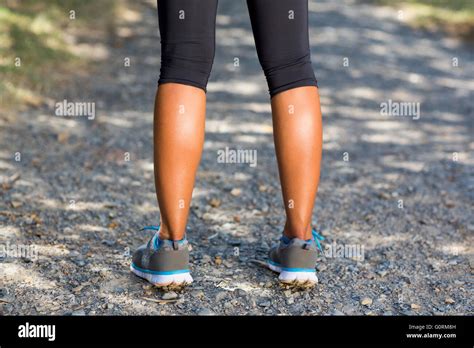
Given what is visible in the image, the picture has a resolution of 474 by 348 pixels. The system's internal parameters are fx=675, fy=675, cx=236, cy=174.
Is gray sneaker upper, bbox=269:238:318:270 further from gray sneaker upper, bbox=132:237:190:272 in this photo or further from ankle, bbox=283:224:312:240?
gray sneaker upper, bbox=132:237:190:272

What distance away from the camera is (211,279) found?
2768 millimetres

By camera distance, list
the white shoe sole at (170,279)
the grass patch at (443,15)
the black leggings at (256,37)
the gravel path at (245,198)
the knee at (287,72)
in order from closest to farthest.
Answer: the black leggings at (256,37) < the knee at (287,72) < the white shoe sole at (170,279) < the gravel path at (245,198) < the grass patch at (443,15)

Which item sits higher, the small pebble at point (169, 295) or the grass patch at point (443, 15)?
the grass patch at point (443, 15)

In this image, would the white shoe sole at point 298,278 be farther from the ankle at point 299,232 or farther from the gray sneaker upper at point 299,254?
the ankle at point 299,232

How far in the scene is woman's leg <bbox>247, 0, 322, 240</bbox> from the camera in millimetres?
2371

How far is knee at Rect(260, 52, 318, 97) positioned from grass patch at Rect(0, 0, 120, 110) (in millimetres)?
3213

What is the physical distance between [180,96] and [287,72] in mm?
397

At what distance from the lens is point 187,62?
2344 mm

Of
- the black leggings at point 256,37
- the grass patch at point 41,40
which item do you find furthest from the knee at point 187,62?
the grass patch at point 41,40

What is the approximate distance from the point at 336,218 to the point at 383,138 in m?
1.62

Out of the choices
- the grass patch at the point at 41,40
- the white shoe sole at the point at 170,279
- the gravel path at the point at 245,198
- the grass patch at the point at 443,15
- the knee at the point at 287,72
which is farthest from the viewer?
the grass patch at the point at 443,15

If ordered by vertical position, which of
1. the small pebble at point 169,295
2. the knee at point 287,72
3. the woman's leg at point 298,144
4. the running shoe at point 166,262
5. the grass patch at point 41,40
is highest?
the grass patch at point 41,40

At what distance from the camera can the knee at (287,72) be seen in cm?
242

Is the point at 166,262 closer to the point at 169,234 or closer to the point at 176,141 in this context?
the point at 169,234
